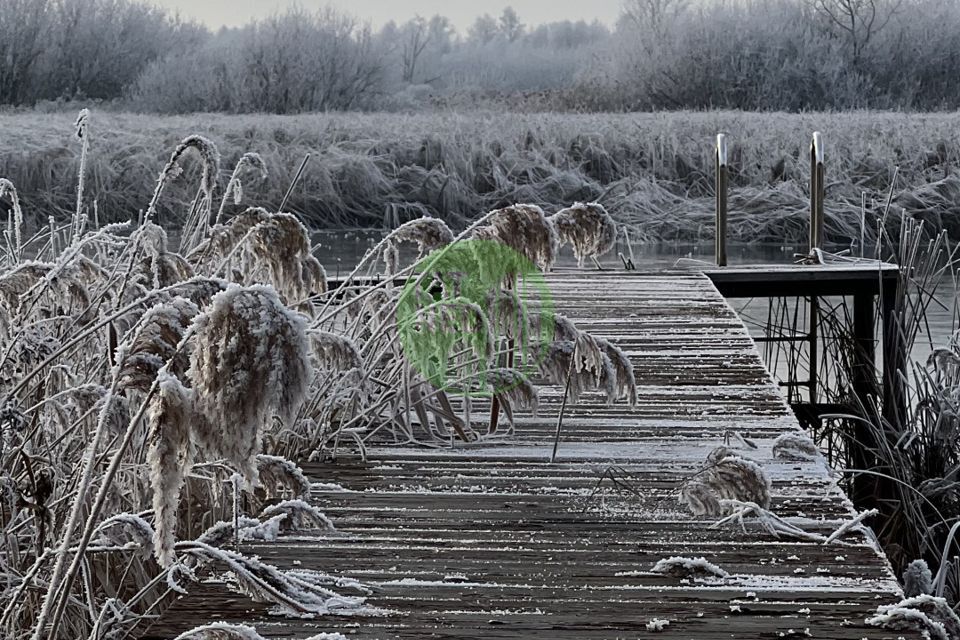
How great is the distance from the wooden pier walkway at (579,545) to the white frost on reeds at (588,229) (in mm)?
337

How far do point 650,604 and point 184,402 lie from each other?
2.34 ft

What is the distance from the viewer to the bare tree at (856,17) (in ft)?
70.2

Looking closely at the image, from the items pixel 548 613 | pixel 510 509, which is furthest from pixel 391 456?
pixel 548 613

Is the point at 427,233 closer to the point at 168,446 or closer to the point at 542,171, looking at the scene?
the point at 168,446

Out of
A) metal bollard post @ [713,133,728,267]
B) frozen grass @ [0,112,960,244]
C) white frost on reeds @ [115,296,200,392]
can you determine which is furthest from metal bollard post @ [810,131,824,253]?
frozen grass @ [0,112,960,244]

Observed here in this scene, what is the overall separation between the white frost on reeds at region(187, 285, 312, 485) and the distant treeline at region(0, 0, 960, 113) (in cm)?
1929

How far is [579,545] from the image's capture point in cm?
181

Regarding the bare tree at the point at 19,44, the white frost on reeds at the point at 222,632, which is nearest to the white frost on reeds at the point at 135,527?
the white frost on reeds at the point at 222,632

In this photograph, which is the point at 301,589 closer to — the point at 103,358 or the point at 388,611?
the point at 388,611

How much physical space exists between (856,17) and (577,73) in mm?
4680

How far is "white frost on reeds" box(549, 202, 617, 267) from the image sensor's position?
2.80 meters

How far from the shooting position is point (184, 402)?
106cm

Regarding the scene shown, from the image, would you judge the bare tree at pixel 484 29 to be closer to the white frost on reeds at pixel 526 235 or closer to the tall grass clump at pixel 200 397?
the tall grass clump at pixel 200 397

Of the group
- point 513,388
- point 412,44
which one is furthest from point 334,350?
point 412,44
